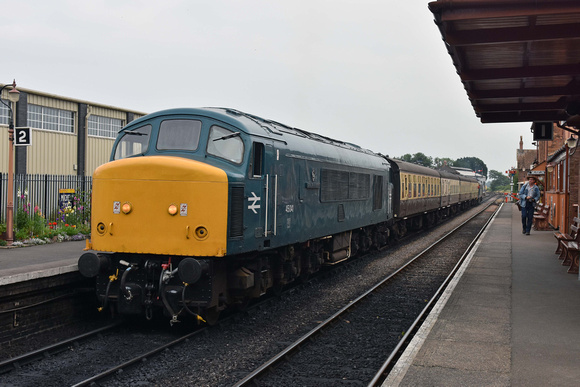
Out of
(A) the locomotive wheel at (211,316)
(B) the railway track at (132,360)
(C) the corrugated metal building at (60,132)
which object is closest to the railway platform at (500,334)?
(B) the railway track at (132,360)

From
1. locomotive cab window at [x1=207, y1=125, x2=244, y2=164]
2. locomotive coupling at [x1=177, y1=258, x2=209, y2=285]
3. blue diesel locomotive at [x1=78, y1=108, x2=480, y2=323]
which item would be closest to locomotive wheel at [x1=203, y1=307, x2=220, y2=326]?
blue diesel locomotive at [x1=78, y1=108, x2=480, y2=323]

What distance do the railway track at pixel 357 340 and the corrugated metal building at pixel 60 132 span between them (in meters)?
15.1

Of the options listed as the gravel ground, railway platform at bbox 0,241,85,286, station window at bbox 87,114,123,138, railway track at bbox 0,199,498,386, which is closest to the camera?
railway track at bbox 0,199,498,386

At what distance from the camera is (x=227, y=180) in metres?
7.81

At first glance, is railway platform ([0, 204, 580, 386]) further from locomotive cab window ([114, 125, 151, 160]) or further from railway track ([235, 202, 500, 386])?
locomotive cab window ([114, 125, 151, 160])

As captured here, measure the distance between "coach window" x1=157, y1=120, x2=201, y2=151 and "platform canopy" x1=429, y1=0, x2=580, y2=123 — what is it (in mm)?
3747

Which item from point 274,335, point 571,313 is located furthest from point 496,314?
point 274,335

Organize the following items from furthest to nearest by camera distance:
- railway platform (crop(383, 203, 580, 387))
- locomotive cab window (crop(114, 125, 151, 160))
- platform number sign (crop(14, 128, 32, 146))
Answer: platform number sign (crop(14, 128, 32, 146)) → locomotive cab window (crop(114, 125, 151, 160)) → railway platform (crop(383, 203, 580, 387))

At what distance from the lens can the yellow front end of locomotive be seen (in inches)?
305

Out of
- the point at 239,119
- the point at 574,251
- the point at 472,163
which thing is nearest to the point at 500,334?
the point at 239,119

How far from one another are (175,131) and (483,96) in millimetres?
7210

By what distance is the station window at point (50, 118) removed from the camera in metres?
21.9

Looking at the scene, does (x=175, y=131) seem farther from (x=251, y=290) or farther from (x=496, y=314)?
(x=496, y=314)

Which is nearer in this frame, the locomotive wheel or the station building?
the station building
